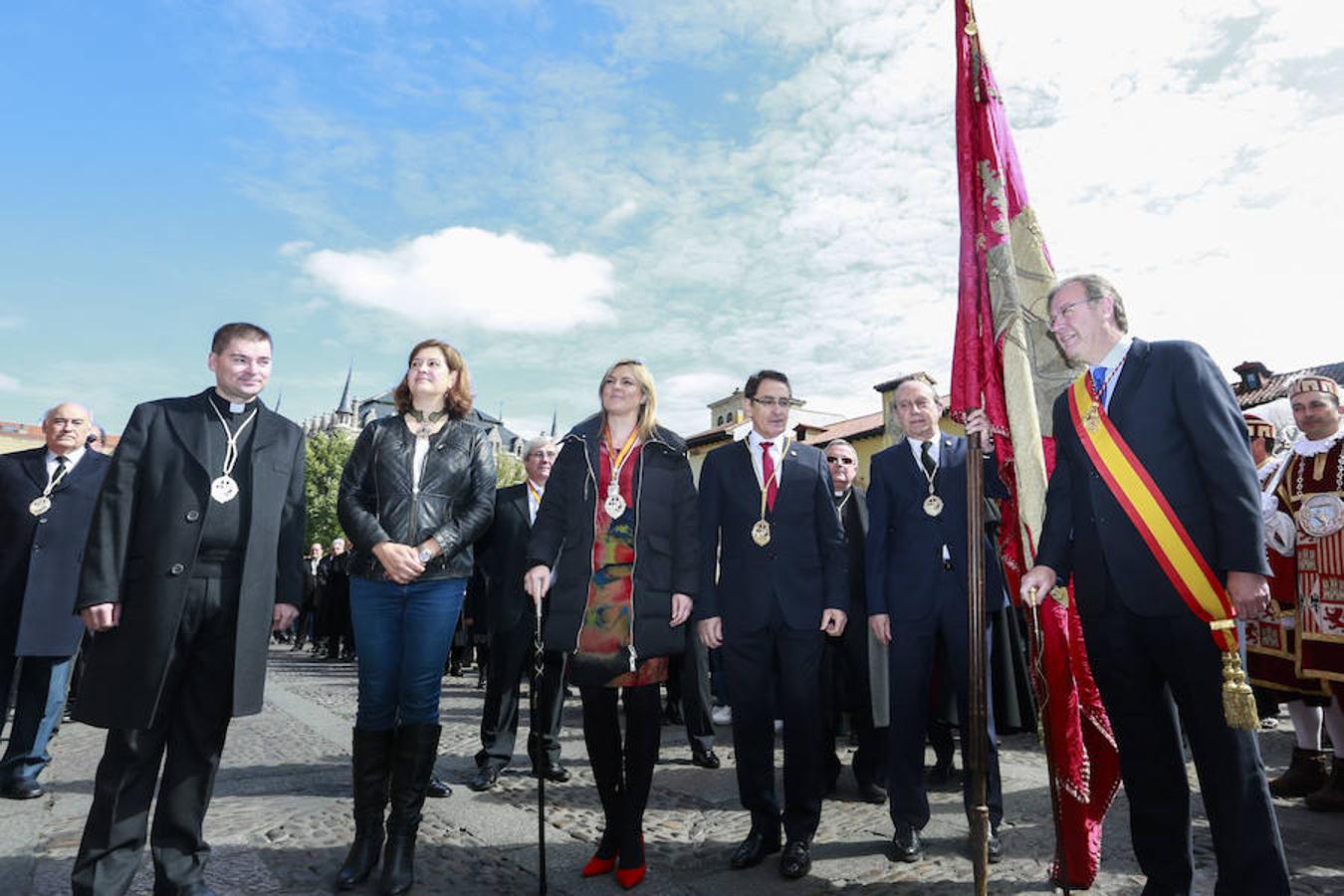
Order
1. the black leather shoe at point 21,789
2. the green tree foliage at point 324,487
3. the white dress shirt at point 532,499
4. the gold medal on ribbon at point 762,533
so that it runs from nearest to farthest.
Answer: the gold medal on ribbon at point 762,533
the black leather shoe at point 21,789
the white dress shirt at point 532,499
the green tree foliage at point 324,487

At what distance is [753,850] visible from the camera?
3494mm

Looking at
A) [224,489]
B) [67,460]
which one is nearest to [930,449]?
[224,489]

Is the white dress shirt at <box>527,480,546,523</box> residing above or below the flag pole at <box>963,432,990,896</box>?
above

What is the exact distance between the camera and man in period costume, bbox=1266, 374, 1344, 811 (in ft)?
15.7

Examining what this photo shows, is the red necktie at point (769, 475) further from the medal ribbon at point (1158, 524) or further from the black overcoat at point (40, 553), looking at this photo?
the black overcoat at point (40, 553)

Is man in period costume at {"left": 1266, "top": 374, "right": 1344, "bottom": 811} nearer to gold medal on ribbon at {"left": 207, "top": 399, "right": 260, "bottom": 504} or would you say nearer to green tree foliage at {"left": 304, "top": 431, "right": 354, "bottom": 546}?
gold medal on ribbon at {"left": 207, "top": 399, "right": 260, "bottom": 504}

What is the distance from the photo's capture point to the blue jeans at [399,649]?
3.42 metres

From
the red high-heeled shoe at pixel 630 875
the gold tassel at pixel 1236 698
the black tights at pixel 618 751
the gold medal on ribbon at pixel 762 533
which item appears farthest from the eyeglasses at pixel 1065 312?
the red high-heeled shoe at pixel 630 875

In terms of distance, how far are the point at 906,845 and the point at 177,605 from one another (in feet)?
10.6

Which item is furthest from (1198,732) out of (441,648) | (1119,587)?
(441,648)

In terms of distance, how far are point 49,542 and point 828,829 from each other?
5329 mm

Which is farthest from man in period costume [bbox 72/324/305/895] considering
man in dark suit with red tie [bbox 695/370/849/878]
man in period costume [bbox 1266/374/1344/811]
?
man in period costume [bbox 1266/374/1344/811]

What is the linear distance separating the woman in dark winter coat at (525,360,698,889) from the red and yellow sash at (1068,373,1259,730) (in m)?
1.76

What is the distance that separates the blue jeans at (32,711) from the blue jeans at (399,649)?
3.04 metres
